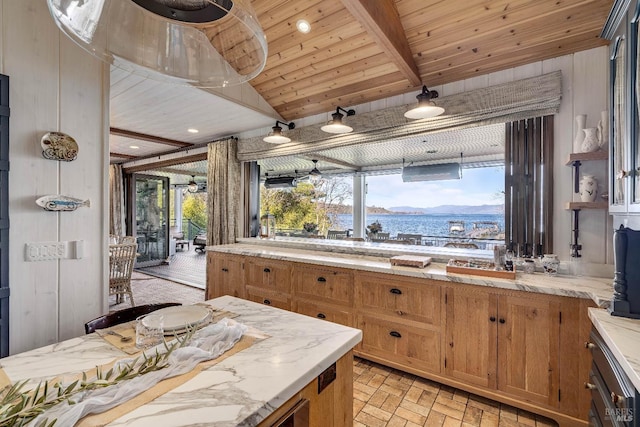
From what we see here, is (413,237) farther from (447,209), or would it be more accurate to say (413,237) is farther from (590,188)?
(447,209)

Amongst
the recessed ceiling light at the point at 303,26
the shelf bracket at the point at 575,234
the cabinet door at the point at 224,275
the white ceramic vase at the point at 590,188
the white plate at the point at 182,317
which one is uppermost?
the recessed ceiling light at the point at 303,26

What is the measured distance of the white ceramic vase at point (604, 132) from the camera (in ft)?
6.59

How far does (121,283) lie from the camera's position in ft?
13.3

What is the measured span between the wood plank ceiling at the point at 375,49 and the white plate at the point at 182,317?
2049mm

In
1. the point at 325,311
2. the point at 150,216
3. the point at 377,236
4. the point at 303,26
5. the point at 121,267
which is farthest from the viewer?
the point at 150,216

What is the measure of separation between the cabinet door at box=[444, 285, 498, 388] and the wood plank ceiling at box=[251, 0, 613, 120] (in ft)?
6.57

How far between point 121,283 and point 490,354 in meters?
4.53

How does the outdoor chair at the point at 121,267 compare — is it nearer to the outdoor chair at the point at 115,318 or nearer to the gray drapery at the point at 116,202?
the outdoor chair at the point at 115,318

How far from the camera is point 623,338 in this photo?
1.16m

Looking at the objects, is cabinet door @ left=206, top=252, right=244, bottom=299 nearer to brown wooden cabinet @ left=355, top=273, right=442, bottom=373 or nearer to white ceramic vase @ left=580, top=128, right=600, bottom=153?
brown wooden cabinet @ left=355, top=273, right=442, bottom=373

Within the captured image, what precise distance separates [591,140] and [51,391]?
3.14 m

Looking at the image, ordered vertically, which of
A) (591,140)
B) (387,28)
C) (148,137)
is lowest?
(591,140)

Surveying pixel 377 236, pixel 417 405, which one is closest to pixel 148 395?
pixel 417 405

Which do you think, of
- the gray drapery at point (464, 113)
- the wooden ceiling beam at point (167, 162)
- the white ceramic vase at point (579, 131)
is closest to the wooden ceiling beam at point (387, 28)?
the gray drapery at point (464, 113)
